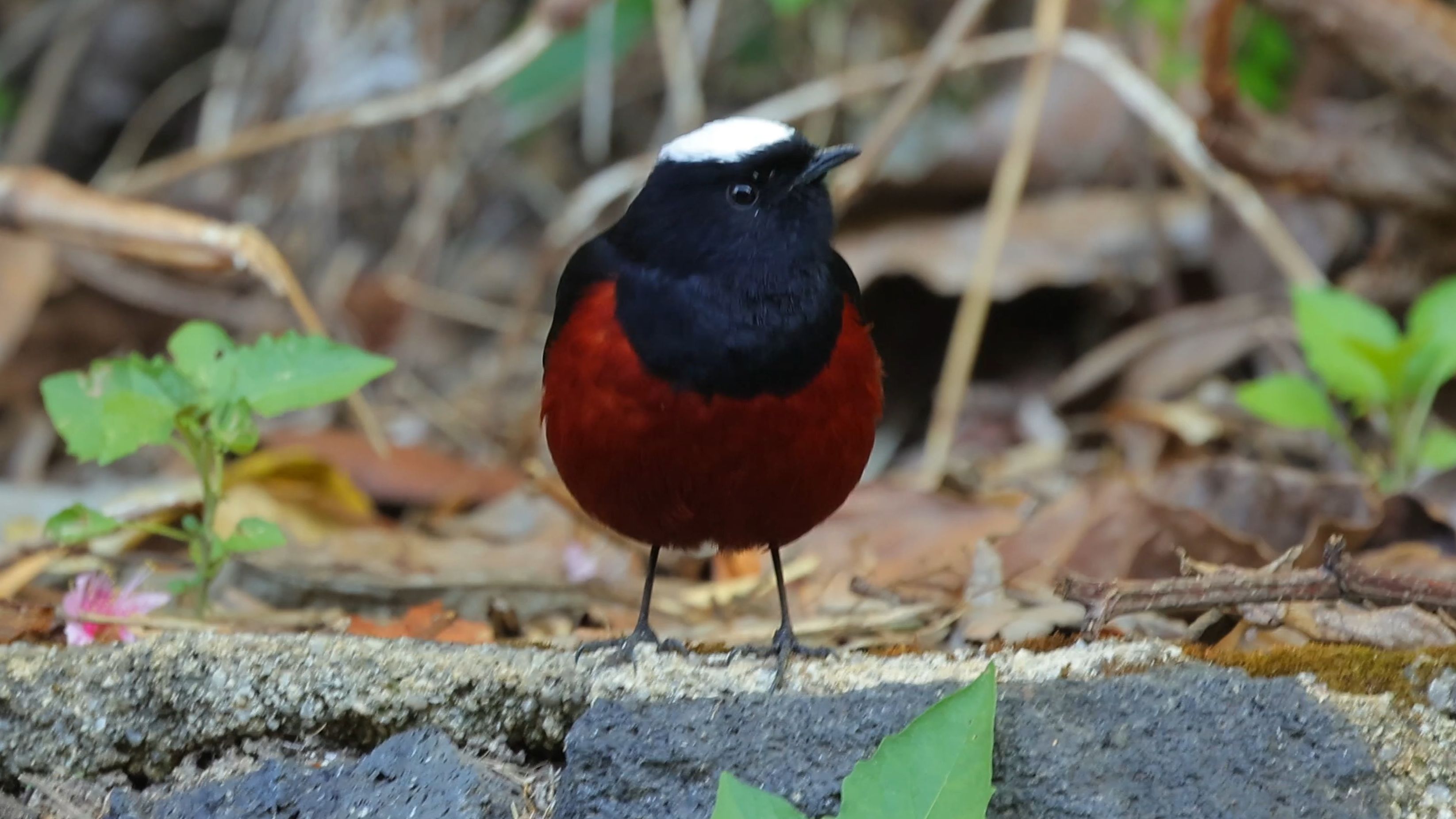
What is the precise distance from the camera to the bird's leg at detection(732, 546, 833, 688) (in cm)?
230

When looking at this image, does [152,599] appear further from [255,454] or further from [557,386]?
[255,454]

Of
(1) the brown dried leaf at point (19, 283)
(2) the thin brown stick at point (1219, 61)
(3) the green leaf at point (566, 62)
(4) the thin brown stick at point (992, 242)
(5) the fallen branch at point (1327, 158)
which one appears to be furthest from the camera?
(3) the green leaf at point (566, 62)

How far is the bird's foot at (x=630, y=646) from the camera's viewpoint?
2285 millimetres

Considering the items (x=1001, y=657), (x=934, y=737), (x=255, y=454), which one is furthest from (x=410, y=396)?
(x=934, y=737)

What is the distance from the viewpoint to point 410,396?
6.10 meters

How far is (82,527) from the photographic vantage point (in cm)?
268

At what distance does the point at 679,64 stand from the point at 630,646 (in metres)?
3.71

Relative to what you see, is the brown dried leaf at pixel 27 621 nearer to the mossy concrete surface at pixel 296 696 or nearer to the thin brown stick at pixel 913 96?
the mossy concrete surface at pixel 296 696

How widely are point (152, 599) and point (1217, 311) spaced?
386 cm

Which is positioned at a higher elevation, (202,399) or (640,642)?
(202,399)

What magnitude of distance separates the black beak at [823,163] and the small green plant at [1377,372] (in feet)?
4.88

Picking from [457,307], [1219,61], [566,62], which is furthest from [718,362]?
[566,62]

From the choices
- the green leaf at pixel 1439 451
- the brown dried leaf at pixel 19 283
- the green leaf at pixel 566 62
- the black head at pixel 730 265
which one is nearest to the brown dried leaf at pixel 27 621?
the black head at pixel 730 265

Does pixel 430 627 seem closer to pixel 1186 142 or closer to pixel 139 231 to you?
pixel 139 231
